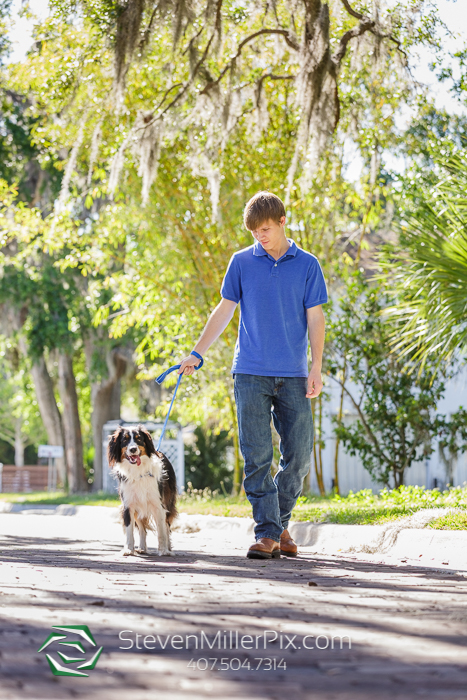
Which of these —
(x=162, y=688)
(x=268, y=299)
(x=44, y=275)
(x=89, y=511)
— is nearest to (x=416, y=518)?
(x=268, y=299)

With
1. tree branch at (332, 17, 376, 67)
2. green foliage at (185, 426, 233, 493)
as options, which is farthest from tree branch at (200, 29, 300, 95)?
green foliage at (185, 426, 233, 493)

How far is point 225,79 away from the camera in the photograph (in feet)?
40.2

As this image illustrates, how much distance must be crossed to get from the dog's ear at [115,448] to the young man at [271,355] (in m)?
1.04

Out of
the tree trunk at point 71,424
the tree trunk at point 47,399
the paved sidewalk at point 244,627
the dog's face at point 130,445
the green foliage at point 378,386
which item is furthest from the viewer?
the tree trunk at point 47,399

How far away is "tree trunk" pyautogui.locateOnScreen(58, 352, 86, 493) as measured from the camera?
23922mm

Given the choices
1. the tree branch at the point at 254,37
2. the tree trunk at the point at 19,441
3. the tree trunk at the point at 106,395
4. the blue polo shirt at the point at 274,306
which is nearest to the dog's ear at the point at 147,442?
the blue polo shirt at the point at 274,306

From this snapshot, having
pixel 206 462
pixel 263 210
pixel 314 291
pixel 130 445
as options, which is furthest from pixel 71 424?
pixel 263 210

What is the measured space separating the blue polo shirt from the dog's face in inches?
40.4

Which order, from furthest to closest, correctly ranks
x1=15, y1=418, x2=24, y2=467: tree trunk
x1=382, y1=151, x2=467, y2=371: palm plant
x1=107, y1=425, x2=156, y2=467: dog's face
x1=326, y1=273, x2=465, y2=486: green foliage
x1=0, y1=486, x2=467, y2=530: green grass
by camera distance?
x1=15, y1=418, x2=24, y2=467: tree trunk
x1=326, y1=273, x2=465, y2=486: green foliage
x1=382, y1=151, x2=467, y2=371: palm plant
x1=0, y1=486, x2=467, y2=530: green grass
x1=107, y1=425, x2=156, y2=467: dog's face

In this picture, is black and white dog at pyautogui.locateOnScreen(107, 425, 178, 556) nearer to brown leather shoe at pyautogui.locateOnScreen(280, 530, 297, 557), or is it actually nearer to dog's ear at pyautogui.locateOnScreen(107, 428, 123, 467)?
dog's ear at pyautogui.locateOnScreen(107, 428, 123, 467)

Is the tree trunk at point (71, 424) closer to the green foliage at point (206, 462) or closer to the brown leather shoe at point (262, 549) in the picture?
the green foliage at point (206, 462)

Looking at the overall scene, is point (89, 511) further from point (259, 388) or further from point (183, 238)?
point (259, 388)

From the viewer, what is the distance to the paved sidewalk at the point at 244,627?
93.9 inches

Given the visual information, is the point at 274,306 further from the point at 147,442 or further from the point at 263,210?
the point at 147,442
